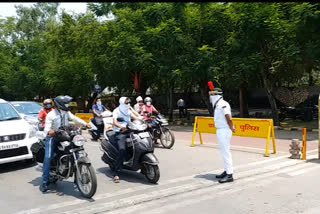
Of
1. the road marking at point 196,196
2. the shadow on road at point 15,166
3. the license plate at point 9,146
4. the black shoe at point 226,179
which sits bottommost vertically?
the road marking at point 196,196

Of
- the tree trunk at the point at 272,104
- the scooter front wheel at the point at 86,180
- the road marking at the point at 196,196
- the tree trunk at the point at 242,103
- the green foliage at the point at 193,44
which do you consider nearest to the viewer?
the road marking at the point at 196,196

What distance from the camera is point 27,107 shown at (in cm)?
1317

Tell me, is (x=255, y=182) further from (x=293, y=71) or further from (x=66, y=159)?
(x=293, y=71)

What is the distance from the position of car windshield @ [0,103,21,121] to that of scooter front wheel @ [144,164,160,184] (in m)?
4.05

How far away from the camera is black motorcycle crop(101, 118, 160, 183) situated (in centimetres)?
641

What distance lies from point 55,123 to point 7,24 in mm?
43990

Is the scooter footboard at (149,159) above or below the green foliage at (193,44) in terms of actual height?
below

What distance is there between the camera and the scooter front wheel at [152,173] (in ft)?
20.9

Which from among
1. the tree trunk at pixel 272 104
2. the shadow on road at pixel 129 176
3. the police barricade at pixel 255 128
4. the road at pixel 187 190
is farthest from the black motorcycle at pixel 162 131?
the tree trunk at pixel 272 104

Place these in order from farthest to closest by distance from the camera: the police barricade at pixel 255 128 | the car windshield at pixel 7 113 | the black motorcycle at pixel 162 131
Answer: the black motorcycle at pixel 162 131
the police barricade at pixel 255 128
the car windshield at pixel 7 113

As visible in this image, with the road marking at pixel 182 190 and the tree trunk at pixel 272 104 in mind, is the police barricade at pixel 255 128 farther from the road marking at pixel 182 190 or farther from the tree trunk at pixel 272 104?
the tree trunk at pixel 272 104

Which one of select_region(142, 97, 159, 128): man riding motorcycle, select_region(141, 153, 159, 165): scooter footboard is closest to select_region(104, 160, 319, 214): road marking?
select_region(141, 153, 159, 165): scooter footboard

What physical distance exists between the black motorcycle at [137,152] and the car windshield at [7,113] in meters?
3.07

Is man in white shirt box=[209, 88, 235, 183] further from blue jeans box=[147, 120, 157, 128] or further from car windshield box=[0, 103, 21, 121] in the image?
car windshield box=[0, 103, 21, 121]
